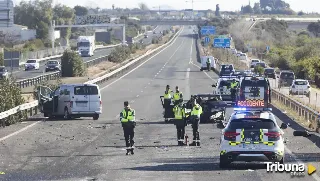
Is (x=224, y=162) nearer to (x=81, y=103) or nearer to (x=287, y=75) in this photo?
(x=81, y=103)

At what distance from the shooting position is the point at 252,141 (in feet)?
61.2

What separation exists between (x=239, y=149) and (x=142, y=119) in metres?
18.0

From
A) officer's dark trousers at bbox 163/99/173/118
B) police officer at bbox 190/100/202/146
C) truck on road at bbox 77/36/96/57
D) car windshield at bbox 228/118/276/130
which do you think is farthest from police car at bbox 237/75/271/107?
truck on road at bbox 77/36/96/57

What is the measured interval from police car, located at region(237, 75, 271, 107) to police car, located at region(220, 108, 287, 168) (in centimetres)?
1633

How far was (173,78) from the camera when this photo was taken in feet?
249

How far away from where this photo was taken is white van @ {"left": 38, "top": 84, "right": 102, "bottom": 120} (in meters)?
35.7

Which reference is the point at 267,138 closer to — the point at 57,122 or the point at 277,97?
the point at 57,122

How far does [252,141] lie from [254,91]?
16.8 meters

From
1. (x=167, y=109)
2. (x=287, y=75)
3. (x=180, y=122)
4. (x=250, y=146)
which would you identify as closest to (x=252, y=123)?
(x=250, y=146)

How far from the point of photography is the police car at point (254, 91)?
35.2 meters

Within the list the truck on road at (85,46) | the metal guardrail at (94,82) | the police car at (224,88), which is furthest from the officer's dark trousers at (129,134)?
the truck on road at (85,46)

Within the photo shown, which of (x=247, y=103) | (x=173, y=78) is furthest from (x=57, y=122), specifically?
(x=173, y=78)

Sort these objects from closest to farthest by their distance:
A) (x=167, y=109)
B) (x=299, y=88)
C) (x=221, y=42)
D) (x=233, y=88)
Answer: (x=167, y=109) < (x=233, y=88) < (x=299, y=88) < (x=221, y=42)

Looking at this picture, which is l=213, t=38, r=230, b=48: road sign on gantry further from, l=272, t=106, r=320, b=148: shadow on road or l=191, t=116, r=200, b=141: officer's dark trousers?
l=191, t=116, r=200, b=141: officer's dark trousers
